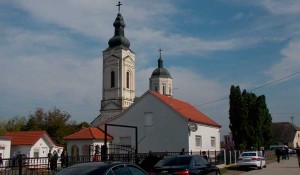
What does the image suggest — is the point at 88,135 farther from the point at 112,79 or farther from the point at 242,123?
the point at 112,79

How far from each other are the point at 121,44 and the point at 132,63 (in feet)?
16.2

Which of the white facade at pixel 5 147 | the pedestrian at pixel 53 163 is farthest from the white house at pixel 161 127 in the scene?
the pedestrian at pixel 53 163

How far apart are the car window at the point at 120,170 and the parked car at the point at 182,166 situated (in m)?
5.23

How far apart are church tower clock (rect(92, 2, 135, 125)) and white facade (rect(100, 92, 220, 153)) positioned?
38.4 metres

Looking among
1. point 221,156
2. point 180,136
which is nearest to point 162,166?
point 221,156

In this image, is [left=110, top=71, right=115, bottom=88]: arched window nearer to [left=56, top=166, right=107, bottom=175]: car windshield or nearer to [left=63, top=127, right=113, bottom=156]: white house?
[left=63, top=127, right=113, bottom=156]: white house

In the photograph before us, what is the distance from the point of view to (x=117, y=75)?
82.3 meters

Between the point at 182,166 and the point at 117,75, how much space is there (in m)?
67.9

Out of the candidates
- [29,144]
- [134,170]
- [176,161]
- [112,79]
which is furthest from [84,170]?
[112,79]

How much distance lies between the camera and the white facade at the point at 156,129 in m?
38.4

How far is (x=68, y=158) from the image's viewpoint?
19078mm

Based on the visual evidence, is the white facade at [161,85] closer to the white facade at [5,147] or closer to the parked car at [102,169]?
the white facade at [5,147]

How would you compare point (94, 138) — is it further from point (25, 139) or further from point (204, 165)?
A: point (204, 165)

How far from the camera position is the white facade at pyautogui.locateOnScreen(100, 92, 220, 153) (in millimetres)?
38406
